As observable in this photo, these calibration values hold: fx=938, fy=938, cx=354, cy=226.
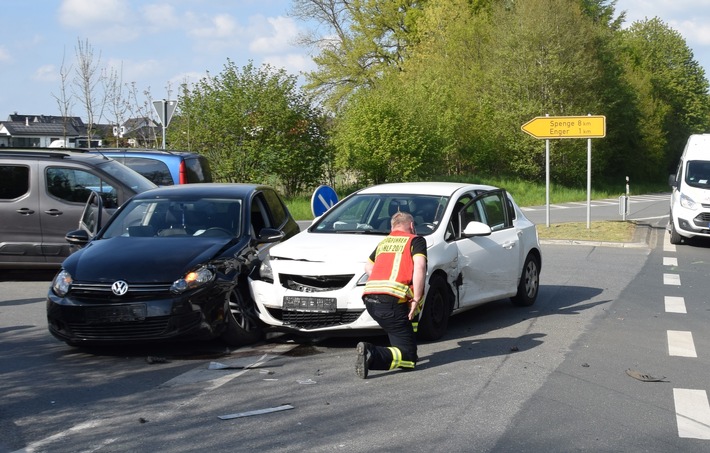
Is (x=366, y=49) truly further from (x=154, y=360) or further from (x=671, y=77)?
(x=154, y=360)

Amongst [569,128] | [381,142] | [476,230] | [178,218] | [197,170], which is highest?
[381,142]

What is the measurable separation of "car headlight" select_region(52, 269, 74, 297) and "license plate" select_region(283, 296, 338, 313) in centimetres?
195

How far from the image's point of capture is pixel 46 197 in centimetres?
1345

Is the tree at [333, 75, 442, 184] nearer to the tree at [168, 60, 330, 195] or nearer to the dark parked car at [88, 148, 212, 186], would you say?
the tree at [168, 60, 330, 195]

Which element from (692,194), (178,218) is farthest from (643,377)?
(692,194)

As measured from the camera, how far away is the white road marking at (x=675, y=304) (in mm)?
11312

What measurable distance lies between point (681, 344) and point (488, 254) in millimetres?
2203

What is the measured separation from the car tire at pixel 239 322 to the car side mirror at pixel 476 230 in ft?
7.74

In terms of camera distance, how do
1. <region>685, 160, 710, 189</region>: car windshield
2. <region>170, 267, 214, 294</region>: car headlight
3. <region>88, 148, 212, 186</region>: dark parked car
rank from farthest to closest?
<region>685, 160, 710, 189</region>: car windshield, <region>88, 148, 212, 186</region>: dark parked car, <region>170, 267, 214, 294</region>: car headlight

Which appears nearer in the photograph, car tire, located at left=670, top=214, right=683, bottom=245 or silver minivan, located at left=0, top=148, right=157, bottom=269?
silver minivan, located at left=0, top=148, right=157, bottom=269

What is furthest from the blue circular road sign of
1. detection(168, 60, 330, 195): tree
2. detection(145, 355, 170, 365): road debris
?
detection(168, 60, 330, 195): tree

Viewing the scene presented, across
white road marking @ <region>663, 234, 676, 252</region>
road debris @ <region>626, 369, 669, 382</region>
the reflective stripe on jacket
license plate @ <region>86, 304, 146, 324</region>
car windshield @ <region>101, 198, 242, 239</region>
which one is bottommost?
road debris @ <region>626, 369, 669, 382</region>

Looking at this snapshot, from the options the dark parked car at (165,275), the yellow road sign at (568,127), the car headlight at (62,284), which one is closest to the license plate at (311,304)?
the dark parked car at (165,275)

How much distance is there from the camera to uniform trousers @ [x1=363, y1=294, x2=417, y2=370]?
7.52 metres
